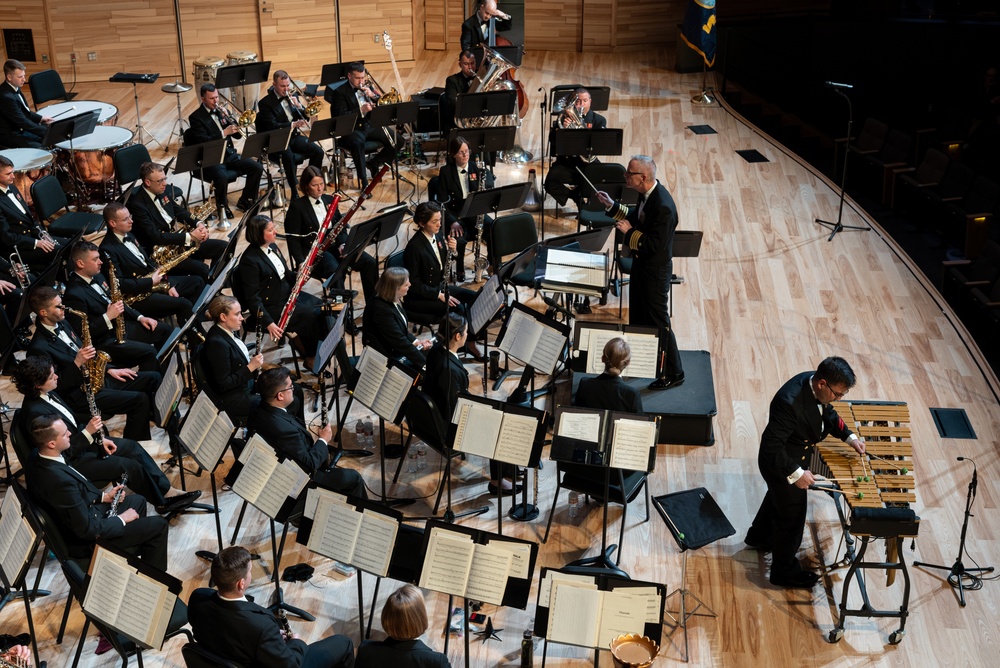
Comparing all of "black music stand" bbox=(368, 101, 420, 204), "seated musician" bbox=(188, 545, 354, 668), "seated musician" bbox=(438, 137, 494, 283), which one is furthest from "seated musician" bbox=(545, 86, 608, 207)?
"seated musician" bbox=(188, 545, 354, 668)

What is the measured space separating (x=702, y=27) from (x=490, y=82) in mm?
4455

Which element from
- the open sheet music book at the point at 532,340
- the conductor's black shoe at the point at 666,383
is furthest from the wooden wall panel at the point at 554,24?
the open sheet music book at the point at 532,340

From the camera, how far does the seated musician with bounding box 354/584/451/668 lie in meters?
4.27

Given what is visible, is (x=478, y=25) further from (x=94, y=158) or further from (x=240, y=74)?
(x=94, y=158)

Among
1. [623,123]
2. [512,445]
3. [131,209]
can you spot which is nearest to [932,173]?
[623,123]

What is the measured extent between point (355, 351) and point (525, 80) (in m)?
8.18

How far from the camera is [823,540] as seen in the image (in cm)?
627

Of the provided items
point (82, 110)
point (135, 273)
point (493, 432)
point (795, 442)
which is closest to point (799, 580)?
point (795, 442)

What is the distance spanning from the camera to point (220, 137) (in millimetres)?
10367

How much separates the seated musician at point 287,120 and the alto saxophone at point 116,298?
3.20 metres

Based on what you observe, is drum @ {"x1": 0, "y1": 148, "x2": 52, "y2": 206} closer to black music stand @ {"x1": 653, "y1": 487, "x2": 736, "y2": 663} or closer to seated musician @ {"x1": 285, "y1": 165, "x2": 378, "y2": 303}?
seated musician @ {"x1": 285, "y1": 165, "x2": 378, "y2": 303}

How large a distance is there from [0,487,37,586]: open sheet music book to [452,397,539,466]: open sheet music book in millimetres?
2139

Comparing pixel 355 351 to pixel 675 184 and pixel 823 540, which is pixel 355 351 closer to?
pixel 823 540

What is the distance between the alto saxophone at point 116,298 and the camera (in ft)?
24.0
